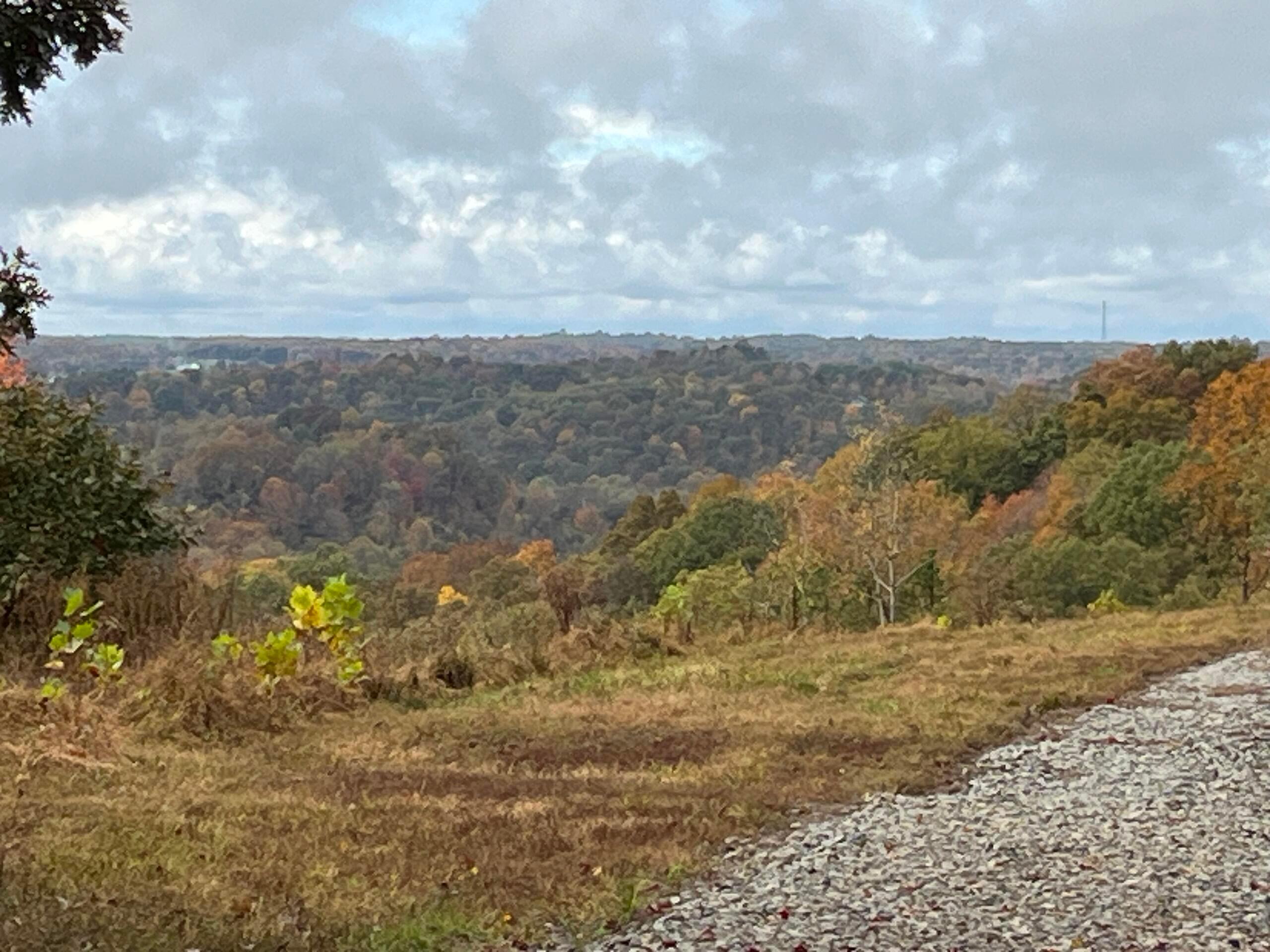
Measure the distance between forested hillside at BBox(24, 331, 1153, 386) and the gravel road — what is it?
81.5 meters

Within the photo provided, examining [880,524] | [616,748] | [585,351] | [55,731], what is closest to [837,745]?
[616,748]

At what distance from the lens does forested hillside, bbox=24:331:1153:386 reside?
306ft

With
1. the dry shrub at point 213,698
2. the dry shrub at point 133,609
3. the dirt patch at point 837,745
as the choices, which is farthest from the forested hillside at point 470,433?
the dirt patch at point 837,745

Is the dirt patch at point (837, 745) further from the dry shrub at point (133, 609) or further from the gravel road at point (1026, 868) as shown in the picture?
the dry shrub at point (133, 609)

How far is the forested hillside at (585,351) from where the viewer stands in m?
93.1

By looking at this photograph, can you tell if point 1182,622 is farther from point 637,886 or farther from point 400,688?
point 637,886

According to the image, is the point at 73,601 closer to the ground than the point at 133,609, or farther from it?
farther from it

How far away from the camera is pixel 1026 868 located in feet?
20.3

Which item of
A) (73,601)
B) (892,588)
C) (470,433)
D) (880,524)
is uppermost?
(73,601)

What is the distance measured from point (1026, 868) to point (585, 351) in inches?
5165

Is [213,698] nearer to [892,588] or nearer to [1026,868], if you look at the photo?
[1026,868]

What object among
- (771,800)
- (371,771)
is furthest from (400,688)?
(771,800)

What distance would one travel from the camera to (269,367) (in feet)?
326

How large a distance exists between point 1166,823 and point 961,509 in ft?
150
